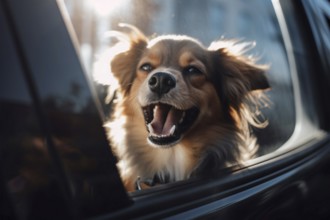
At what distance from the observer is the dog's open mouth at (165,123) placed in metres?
1.69

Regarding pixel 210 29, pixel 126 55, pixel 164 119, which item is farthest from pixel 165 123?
pixel 210 29

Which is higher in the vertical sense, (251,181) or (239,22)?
(239,22)

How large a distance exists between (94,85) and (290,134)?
176cm

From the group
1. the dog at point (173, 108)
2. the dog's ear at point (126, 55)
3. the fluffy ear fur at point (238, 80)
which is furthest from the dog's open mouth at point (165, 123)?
the fluffy ear fur at point (238, 80)

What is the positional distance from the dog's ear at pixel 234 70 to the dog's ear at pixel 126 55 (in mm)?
365

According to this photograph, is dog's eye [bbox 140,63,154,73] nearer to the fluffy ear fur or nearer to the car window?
the car window

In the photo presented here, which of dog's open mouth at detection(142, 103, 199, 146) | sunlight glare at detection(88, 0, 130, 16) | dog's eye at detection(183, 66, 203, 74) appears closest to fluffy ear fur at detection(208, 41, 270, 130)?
dog's eye at detection(183, 66, 203, 74)

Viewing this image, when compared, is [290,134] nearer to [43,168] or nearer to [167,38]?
[167,38]

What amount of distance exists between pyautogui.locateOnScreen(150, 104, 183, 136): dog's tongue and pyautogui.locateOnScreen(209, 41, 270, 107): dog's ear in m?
0.37

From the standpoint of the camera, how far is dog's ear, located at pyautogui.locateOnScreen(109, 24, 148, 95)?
1.62 metres

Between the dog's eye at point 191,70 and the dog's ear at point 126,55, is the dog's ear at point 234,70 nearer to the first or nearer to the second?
the dog's eye at point 191,70

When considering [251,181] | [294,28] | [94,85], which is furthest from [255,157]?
[294,28]

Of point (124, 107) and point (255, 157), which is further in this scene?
point (255, 157)

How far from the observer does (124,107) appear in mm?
1674
